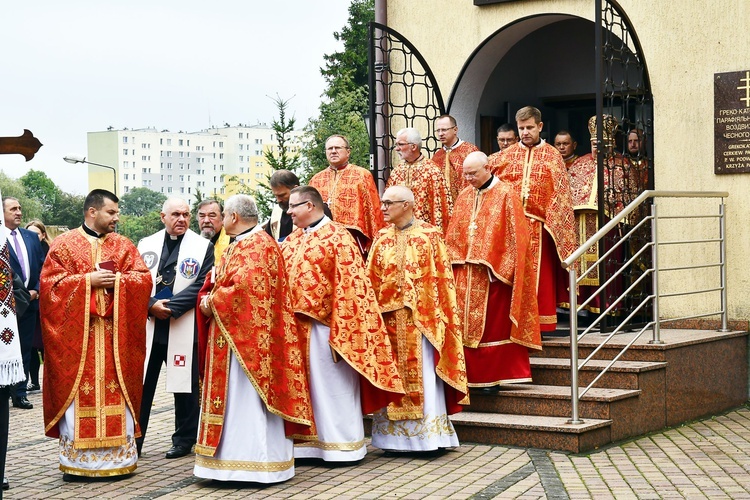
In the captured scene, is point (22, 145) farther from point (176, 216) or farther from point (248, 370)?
point (176, 216)

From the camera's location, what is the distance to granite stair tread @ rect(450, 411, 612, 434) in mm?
7987

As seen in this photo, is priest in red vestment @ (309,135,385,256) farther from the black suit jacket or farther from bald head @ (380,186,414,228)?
the black suit jacket

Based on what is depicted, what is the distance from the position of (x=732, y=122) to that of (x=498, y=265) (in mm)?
3062

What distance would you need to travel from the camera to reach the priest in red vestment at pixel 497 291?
8766 mm

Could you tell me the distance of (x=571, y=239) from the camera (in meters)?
9.70

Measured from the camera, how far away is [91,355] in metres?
7.46

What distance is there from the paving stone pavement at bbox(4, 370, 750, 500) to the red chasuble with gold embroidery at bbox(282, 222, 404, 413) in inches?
27.9

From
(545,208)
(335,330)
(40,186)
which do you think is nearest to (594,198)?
(545,208)

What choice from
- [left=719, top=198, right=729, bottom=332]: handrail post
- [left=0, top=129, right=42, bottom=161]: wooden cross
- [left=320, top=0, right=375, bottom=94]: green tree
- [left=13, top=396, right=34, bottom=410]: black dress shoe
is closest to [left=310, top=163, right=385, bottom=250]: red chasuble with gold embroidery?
[left=719, top=198, right=729, bottom=332]: handrail post

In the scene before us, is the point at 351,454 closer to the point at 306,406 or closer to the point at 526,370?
the point at 306,406

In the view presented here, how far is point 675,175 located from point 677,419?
2535mm

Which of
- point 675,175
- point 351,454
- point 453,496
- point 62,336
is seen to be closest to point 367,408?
point 351,454

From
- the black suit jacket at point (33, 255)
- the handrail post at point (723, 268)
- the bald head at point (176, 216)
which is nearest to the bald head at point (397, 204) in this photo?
the bald head at point (176, 216)

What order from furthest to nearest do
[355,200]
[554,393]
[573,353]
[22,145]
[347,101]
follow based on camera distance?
[347,101] < [355,200] < [554,393] < [573,353] < [22,145]
